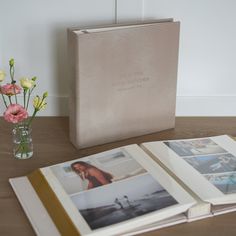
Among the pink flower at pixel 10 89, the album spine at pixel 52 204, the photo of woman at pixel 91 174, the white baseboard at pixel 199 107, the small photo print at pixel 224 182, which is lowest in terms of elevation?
the album spine at pixel 52 204

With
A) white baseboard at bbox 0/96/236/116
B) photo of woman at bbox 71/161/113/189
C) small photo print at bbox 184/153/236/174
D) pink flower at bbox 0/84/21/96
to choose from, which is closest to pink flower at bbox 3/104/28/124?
pink flower at bbox 0/84/21/96

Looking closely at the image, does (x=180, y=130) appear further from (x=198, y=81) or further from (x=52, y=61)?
(x=52, y=61)

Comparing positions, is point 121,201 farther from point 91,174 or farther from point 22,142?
point 22,142

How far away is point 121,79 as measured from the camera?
115 centimetres

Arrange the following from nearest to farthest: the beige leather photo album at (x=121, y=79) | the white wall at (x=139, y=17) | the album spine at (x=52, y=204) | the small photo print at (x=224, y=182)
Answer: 1. the album spine at (x=52, y=204)
2. the small photo print at (x=224, y=182)
3. the beige leather photo album at (x=121, y=79)
4. the white wall at (x=139, y=17)

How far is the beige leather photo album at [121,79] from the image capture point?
1092 millimetres

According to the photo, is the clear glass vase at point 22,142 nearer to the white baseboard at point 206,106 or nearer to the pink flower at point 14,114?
the pink flower at point 14,114

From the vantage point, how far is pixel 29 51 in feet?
4.19

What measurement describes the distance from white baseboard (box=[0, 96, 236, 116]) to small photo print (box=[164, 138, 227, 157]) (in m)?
0.20

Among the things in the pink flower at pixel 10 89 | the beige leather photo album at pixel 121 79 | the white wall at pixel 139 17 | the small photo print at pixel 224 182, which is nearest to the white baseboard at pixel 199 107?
the white wall at pixel 139 17

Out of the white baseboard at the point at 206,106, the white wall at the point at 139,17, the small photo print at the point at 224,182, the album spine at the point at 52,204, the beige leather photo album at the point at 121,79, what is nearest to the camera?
the album spine at the point at 52,204

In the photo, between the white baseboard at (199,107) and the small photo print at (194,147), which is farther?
the white baseboard at (199,107)

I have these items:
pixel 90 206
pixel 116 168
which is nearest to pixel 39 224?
pixel 90 206

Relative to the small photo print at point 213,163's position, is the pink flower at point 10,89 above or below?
above
